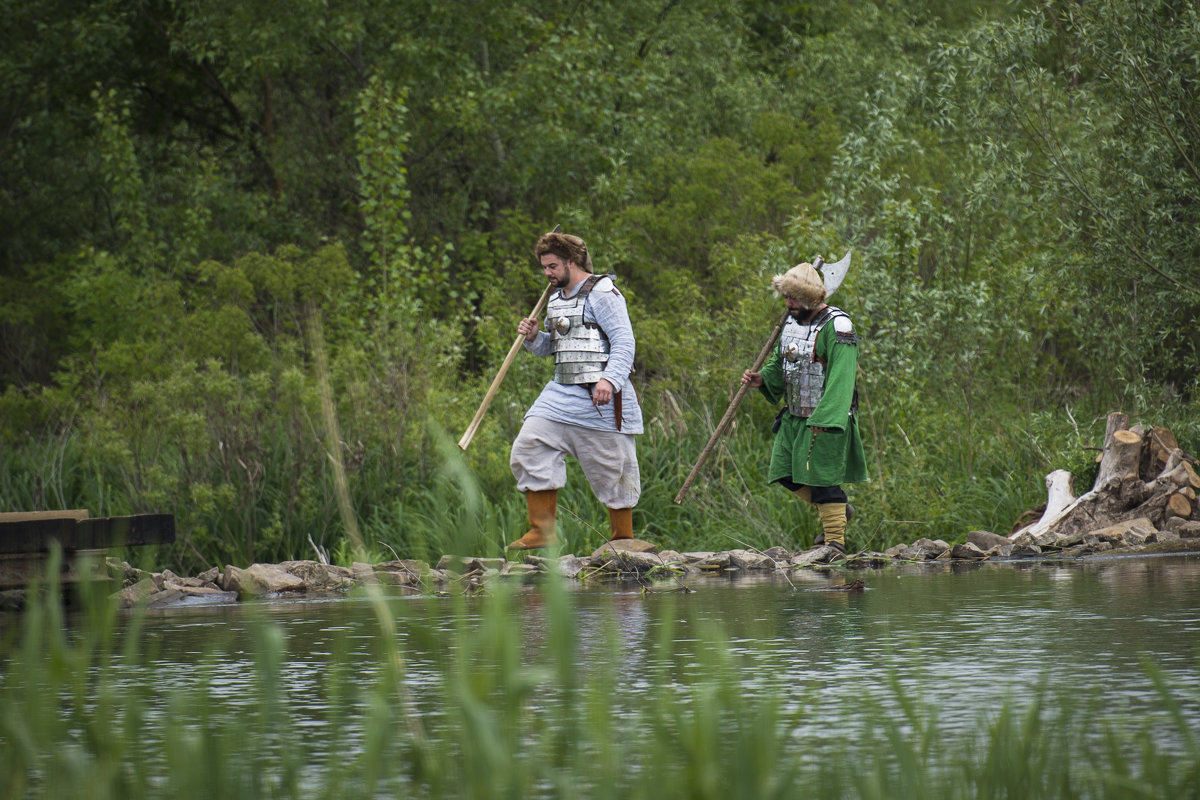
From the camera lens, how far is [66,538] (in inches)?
334

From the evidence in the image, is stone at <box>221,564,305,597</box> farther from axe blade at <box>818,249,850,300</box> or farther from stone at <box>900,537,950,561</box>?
axe blade at <box>818,249,850,300</box>

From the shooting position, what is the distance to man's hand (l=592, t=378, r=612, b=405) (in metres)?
9.67

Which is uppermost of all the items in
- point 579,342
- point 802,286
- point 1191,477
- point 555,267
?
point 555,267

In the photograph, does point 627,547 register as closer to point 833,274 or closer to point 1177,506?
point 833,274

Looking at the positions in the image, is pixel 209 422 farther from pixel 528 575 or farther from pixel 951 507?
pixel 951 507

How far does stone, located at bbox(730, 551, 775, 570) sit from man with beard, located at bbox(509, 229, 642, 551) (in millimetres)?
747

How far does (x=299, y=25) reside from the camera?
22.8 m

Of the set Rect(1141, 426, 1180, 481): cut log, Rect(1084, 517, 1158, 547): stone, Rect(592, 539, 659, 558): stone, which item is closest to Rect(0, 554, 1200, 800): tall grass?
Rect(592, 539, 659, 558): stone

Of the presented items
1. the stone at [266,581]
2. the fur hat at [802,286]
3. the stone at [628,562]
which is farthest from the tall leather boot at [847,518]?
the stone at [266,581]

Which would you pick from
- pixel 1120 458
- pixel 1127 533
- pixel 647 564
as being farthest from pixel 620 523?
pixel 1120 458

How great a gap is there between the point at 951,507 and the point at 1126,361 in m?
3.00

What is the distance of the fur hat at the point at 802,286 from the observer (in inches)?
396

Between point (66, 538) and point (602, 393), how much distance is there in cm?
307

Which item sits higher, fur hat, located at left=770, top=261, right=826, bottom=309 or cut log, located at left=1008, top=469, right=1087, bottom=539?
fur hat, located at left=770, top=261, right=826, bottom=309
